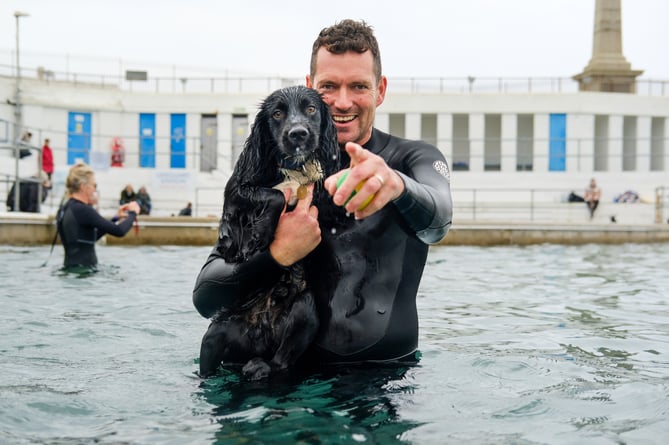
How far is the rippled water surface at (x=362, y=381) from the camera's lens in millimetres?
3574

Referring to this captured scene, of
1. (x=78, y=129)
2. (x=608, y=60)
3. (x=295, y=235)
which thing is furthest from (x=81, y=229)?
(x=608, y=60)

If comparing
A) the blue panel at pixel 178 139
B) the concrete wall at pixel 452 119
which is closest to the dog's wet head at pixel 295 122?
the concrete wall at pixel 452 119

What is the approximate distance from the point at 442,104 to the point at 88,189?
2841cm

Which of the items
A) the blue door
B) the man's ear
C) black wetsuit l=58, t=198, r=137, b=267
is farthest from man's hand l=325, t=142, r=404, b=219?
the blue door

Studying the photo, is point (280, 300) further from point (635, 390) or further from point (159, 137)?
point (159, 137)

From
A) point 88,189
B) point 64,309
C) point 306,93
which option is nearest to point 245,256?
point 306,93

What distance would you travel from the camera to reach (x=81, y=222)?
11.8 meters

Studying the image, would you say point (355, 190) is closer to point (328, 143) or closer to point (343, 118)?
point (328, 143)

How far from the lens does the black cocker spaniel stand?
3.91 meters

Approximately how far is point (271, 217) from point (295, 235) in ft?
0.51

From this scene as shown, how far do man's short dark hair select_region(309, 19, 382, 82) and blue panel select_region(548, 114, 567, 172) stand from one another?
34.6 m

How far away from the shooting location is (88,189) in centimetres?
1196

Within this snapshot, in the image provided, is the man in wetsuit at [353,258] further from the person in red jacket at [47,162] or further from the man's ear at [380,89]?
the person in red jacket at [47,162]

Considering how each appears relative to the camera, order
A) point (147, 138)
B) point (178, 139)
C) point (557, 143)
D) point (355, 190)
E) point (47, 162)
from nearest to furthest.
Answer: point (355, 190) < point (47, 162) < point (557, 143) < point (178, 139) < point (147, 138)
